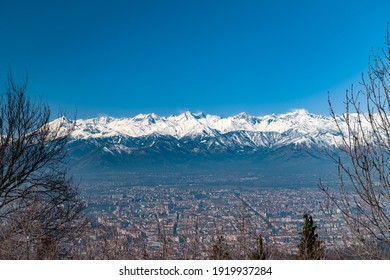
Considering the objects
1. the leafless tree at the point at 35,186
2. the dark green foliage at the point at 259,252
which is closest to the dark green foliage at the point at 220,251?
the dark green foliage at the point at 259,252

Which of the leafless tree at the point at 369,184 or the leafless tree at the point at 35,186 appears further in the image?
the leafless tree at the point at 35,186

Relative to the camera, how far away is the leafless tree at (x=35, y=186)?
23.8 feet

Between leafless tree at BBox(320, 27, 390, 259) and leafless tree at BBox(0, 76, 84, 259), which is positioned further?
leafless tree at BBox(0, 76, 84, 259)

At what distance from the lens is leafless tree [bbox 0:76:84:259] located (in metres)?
7.24

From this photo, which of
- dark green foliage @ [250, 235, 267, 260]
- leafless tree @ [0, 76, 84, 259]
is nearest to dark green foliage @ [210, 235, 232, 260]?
dark green foliage @ [250, 235, 267, 260]

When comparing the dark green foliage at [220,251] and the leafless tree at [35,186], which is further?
the leafless tree at [35,186]

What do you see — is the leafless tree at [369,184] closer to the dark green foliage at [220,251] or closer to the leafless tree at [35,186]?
the dark green foliage at [220,251]

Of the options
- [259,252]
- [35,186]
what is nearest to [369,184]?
[259,252]

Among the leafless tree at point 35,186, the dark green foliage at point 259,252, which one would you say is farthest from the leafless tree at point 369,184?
the leafless tree at point 35,186

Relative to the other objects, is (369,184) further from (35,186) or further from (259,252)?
(35,186)

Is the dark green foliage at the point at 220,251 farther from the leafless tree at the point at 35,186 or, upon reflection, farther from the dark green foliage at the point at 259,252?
the leafless tree at the point at 35,186

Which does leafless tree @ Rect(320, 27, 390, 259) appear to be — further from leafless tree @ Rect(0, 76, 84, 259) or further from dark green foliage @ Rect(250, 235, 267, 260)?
leafless tree @ Rect(0, 76, 84, 259)

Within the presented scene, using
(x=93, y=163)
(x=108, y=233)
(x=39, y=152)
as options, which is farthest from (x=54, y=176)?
(x=93, y=163)
